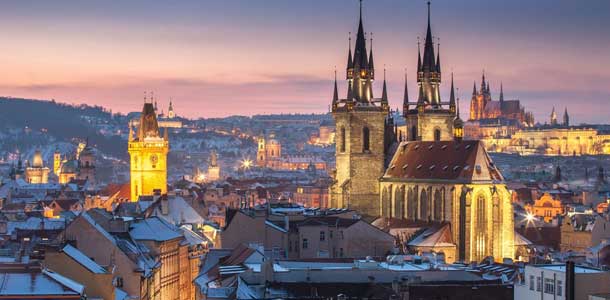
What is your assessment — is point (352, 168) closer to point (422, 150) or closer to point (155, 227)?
point (422, 150)

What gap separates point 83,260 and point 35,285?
950cm

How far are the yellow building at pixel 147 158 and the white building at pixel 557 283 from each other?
10014 centimetres

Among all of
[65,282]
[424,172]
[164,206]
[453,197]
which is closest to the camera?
[65,282]

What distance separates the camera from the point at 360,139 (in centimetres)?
11706

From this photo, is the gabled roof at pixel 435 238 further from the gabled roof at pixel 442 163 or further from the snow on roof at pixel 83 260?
the snow on roof at pixel 83 260

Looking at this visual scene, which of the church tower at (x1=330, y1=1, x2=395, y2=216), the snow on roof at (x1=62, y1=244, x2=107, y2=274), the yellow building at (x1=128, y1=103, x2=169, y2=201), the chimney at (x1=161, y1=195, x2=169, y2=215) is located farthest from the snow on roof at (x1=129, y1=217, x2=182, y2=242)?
the yellow building at (x1=128, y1=103, x2=169, y2=201)

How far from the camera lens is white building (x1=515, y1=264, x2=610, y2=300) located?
47031 mm

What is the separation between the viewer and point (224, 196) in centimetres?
17538

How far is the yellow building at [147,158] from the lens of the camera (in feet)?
493

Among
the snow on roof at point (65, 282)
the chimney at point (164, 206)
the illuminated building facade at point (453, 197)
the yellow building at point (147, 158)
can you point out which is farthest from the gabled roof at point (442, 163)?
the snow on roof at point (65, 282)

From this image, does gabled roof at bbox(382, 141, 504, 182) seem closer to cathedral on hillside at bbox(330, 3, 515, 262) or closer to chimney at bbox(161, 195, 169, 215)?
cathedral on hillside at bbox(330, 3, 515, 262)

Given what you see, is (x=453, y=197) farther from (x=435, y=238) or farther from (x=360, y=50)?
(x=360, y=50)

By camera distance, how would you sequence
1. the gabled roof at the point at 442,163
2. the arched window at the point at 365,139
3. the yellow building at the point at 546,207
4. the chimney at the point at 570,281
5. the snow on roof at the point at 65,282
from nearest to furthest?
the chimney at the point at 570,281 < the snow on roof at the point at 65,282 < the gabled roof at the point at 442,163 < the arched window at the point at 365,139 < the yellow building at the point at 546,207

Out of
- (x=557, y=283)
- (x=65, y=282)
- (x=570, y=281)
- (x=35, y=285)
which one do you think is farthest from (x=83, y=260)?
(x=570, y=281)
